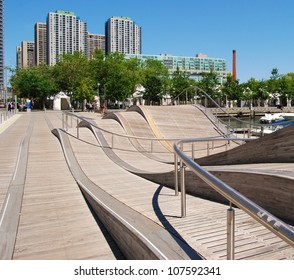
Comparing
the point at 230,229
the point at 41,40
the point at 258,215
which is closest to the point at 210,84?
the point at 230,229

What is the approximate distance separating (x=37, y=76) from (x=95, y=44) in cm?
11978

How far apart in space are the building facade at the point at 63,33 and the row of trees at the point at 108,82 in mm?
65144

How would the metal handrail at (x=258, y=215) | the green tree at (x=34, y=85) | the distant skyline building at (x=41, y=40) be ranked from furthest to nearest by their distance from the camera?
the distant skyline building at (x=41, y=40) < the green tree at (x=34, y=85) < the metal handrail at (x=258, y=215)

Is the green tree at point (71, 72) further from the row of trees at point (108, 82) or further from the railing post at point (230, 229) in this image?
the railing post at point (230, 229)

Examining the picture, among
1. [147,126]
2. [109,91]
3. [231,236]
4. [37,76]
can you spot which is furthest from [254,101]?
Result: [231,236]

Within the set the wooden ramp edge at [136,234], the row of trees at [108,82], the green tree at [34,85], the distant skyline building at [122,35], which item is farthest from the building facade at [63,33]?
the wooden ramp edge at [136,234]

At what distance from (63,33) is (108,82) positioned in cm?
8500

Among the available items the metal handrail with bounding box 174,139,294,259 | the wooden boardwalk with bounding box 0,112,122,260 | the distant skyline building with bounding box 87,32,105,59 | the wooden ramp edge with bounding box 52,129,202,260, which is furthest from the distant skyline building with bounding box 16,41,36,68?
the metal handrail with bounding box 174,139,294,259

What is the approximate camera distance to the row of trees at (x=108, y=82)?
55.7 metres

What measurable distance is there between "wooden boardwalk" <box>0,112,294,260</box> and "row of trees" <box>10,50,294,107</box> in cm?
4406

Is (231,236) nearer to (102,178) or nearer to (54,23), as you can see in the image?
(102,178)

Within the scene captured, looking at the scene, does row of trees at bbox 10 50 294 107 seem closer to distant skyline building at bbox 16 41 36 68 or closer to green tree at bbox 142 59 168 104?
green tree at bbox 142 59 168 104

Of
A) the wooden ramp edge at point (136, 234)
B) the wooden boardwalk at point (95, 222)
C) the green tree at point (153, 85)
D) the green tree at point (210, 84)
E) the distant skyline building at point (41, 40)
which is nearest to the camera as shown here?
the wooden ramp edge at point (136, 234)
